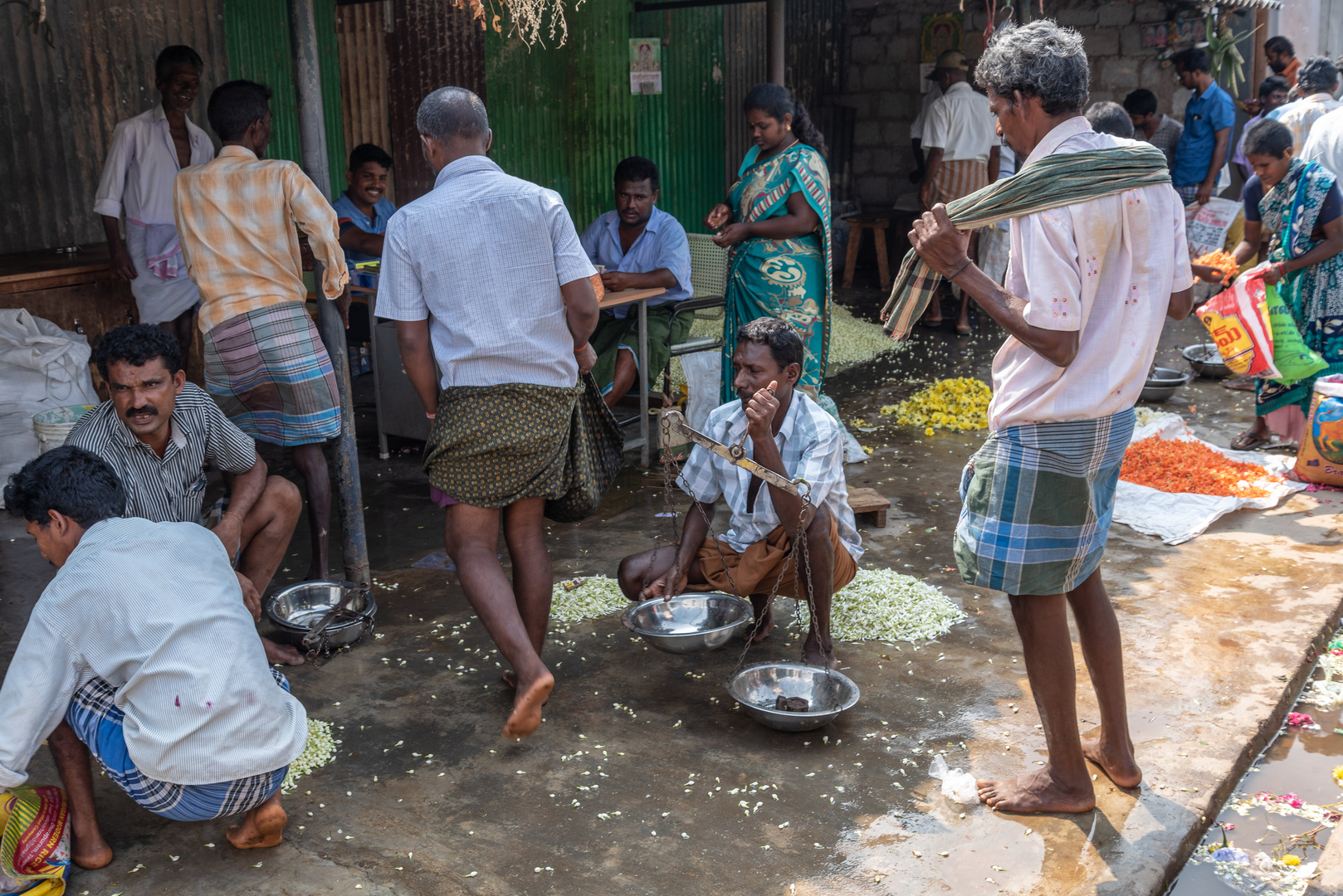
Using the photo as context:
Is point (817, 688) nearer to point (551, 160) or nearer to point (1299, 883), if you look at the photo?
point (1299, 883)

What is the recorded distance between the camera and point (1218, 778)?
10.6 ft

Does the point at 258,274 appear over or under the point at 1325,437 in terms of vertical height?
over

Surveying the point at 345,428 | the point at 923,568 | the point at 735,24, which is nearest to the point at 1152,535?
the point at 923,568

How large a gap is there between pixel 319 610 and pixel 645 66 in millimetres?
6838

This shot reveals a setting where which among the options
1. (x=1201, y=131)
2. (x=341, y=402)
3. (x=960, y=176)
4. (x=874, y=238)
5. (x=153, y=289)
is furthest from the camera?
(x=874, y=238)

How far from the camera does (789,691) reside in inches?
142

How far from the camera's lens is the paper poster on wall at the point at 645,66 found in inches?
381

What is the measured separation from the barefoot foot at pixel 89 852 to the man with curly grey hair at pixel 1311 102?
836 cm

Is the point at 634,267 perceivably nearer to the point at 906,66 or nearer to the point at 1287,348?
the point at 1287,348

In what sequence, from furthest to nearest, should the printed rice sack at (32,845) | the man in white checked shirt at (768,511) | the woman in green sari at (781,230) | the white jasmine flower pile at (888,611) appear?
the woman in green sari at (781,230) < the white jasmine flower pile at (888,611) < the man in white checked shirt at (768,511) < the printed rice sack at (32,845)

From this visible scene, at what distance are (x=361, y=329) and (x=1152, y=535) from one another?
493cm

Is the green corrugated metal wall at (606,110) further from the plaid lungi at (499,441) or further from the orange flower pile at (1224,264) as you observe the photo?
the plaid lungi at (499,441)

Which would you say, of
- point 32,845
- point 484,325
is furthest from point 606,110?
point 32,845

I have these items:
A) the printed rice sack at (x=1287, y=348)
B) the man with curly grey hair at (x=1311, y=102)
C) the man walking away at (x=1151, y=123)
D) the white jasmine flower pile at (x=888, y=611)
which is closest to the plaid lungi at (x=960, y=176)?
the man walking away at (x=1151, y=123)
